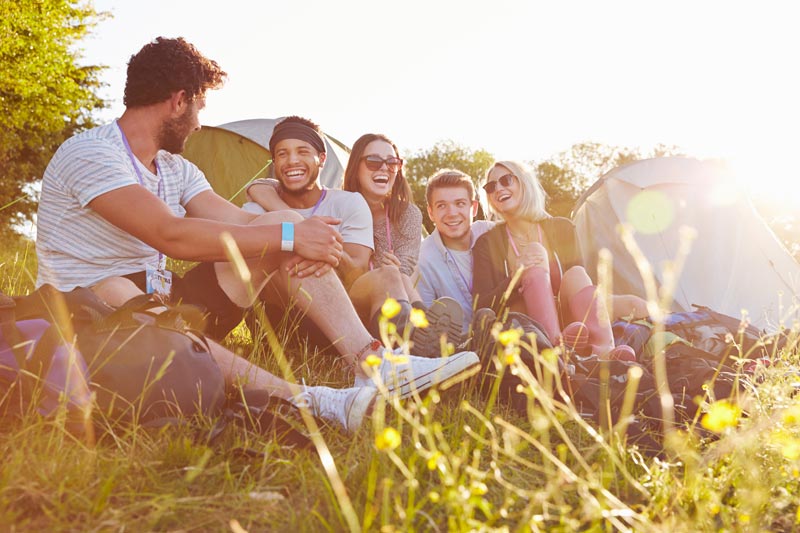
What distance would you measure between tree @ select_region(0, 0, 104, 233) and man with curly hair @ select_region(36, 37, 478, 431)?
35.8ft

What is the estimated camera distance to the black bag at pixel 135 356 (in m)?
1.75

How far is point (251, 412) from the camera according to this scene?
1914 millimetres

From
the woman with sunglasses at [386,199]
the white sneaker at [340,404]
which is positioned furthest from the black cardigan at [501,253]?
the white sneaker at [340,404]

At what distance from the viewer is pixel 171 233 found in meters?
2.43

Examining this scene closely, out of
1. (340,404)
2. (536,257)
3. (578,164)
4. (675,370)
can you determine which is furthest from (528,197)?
(578,164)

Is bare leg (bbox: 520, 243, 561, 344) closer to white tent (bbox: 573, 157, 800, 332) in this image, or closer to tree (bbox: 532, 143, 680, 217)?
white tent (bbox: 573, 157, 800, 332)

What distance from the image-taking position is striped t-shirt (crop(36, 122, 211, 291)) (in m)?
2.51

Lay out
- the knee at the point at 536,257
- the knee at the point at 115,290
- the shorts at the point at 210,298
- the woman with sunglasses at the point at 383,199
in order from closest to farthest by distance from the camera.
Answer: the knee at the point at 115,290
the shorts at the point at 210,298
the knee at the point at 536,257
the woman with sunglasses at the point at 383,199

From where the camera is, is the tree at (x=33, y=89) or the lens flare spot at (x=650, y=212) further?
the tree at (x=33, y=89)

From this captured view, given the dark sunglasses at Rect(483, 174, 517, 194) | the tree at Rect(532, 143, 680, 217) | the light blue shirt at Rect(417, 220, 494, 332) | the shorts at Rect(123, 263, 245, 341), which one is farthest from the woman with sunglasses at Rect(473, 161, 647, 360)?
the tree at Rect(532, 143, 680, 217)

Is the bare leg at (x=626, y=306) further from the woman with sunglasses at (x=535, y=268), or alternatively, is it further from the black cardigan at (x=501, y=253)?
the black cardigan at (x=501, y=253)

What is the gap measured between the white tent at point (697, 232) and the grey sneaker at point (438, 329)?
306cm

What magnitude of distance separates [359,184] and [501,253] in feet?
3.31

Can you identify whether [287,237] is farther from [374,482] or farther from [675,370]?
[675,370]
